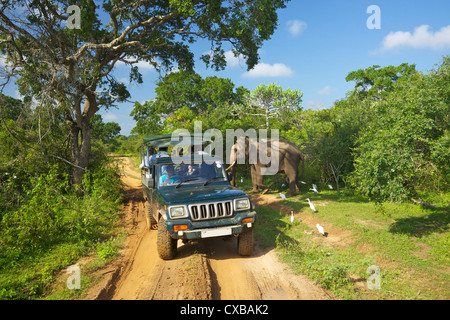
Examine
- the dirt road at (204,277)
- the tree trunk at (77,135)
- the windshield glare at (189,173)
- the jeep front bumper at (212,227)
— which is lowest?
the dirt road at (204,277)

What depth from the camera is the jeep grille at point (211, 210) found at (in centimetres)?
581

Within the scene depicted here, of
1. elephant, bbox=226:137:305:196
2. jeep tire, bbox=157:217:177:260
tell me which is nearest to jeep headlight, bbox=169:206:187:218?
jeep tire, bbox=157:217:177:260

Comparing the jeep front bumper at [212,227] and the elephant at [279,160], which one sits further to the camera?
the elephant at [279,160]

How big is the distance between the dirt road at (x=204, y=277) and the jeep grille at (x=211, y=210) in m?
0.88

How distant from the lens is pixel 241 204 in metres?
6.13

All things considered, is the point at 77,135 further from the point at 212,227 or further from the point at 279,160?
the point at 212,227

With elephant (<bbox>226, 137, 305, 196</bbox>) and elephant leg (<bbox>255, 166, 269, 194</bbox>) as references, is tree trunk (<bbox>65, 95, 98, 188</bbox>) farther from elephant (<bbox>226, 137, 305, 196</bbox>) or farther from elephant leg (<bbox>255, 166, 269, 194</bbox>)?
elephant leg (<bbox>255, 166, 269, 194</bbox>)

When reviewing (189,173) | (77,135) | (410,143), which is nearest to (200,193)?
(189,173)

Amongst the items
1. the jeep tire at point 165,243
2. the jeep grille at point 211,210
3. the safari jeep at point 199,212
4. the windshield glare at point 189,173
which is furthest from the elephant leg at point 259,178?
the jeep tire at point 165,243

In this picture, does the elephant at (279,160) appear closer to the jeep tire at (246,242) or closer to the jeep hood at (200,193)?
the jeep hood at (200,193)

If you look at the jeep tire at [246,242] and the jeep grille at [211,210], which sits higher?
the jeep grille at [211,210]

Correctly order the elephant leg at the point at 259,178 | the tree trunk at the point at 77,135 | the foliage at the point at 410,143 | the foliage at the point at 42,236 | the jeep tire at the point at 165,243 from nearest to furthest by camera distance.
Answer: the foliage at the point at 42,236 → the jeep tire at the point at 165,243 → the foliage at the point at 410,143 → the tree trunk at the point at 77,135 → the elephant leg at the point at 259,178

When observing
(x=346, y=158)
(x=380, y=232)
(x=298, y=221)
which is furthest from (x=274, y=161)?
(x=380, y=232)

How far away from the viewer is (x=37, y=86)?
9281 millimetres
